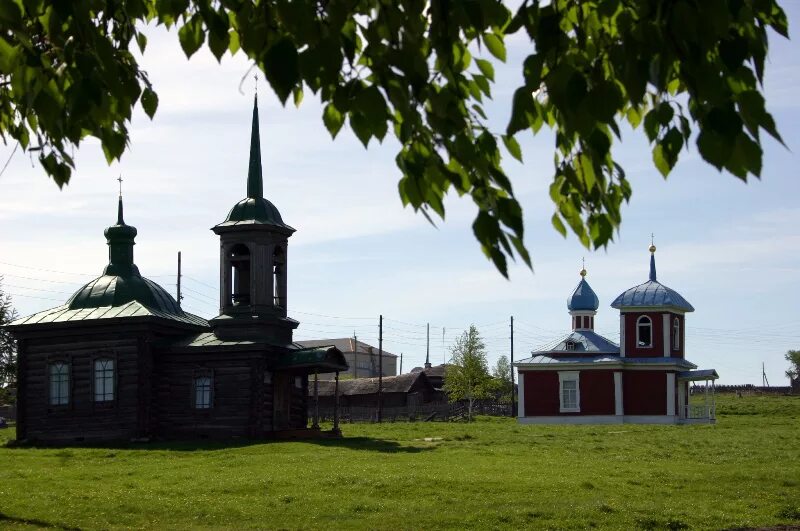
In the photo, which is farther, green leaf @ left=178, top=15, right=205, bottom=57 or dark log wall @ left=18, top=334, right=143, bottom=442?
dark log wall @ left=18, top=334, right=143, bottom=442

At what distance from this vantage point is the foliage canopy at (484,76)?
4.66 metres

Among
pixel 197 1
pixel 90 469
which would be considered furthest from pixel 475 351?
pixel 197 1

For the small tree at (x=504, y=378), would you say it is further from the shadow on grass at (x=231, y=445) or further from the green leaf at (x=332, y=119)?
the green leaf at (x=332, y=119)

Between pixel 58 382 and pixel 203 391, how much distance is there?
480 centimetres

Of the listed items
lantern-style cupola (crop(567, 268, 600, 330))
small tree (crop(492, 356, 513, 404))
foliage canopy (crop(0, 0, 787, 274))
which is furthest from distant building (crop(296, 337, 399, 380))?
foliage canopy (crop(0, 0, 787, 274))

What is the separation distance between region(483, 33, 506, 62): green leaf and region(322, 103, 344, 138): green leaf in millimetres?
812

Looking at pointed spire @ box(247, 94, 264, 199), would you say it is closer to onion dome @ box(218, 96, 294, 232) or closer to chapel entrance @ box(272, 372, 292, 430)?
onion dome @ box(218, 96, 294, 232)

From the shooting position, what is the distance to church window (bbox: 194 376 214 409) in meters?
34.7

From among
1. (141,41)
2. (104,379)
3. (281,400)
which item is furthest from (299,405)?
(141,41)

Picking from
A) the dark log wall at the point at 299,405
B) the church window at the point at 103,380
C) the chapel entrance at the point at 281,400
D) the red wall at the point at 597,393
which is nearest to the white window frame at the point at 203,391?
the chapel entrance at the point at 281,400

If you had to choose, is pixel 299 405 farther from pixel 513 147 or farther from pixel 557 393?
pixel 513 147

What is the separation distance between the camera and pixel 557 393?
50781 millimetres

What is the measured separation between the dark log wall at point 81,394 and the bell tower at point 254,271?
307cm

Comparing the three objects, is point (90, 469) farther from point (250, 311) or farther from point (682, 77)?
point (682, 77)
